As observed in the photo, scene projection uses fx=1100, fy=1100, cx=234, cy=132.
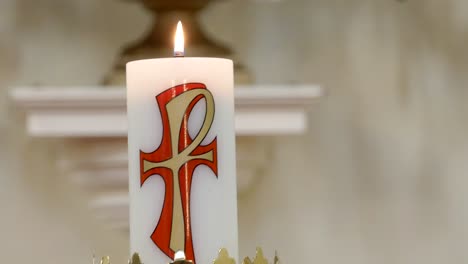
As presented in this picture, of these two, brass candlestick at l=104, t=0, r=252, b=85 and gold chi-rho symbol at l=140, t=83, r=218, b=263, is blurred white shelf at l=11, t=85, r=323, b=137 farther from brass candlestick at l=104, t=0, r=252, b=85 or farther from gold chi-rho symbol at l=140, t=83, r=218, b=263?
gold chi-rho symbol at l=140, t=83, r=218, b=263

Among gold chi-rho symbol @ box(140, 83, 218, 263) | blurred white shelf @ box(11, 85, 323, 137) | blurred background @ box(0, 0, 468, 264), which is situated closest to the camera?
gold chi-rho symbol @ box(140, 83, 218, 263)

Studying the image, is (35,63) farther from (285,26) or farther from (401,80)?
(401,80)

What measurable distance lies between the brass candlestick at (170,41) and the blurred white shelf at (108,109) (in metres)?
0.03

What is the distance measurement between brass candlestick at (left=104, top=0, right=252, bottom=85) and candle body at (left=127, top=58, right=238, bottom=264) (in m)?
0.56

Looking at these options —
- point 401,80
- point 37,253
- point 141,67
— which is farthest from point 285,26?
point 141,67

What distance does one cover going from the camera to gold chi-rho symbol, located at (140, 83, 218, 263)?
422 millimetres

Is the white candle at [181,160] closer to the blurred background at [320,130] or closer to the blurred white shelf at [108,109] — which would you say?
the blurred white shelf at [108,109]

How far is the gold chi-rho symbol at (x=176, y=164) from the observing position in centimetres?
42

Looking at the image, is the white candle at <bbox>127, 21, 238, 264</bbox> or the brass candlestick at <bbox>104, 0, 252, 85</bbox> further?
the brass candlestick at <bbox>104, 0, 252, 85</bbox>

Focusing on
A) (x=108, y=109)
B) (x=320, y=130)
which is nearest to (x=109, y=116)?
(x=108, y=109)

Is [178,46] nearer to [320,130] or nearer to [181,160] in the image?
[181,160]

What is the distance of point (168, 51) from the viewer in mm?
1007

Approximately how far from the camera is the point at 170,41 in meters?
1.02

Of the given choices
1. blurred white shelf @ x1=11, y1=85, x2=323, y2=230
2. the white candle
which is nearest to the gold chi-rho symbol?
the white candle
